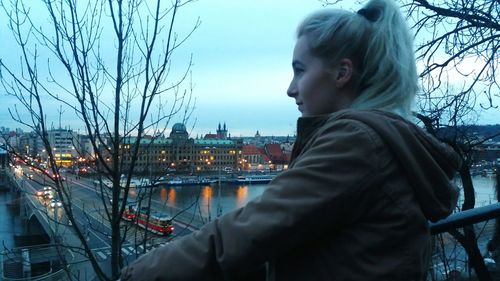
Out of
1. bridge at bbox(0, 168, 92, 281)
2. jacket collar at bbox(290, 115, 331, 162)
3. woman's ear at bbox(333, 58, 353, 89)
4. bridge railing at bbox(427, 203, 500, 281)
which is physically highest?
woman's ear at bbox(333, 58, 353, 89)

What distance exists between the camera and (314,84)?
34.8 inches

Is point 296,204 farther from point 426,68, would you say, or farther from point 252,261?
point 426,68

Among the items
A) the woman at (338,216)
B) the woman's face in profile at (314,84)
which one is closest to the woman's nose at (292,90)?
the woman's face in profile at (314,84)

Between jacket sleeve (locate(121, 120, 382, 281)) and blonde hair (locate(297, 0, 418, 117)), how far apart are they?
0.58 ft

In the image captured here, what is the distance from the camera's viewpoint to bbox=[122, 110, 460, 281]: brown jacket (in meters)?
0.67

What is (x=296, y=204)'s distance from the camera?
668mm

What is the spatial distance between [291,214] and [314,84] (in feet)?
1.02

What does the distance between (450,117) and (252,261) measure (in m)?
3.54

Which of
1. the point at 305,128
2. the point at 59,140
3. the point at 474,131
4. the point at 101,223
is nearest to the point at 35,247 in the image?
the point at 59,140

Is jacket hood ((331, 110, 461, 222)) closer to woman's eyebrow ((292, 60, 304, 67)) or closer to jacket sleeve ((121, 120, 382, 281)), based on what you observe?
jacket sleeve ((121, 120, 382, 281))

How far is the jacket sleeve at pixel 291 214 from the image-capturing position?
2.20 feet

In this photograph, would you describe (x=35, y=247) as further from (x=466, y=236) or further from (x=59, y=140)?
(x=466, y=236)

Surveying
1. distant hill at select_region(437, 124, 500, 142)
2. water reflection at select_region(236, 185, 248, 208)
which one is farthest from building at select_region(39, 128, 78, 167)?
water reflection at select_region(236, 185, 248, 208)

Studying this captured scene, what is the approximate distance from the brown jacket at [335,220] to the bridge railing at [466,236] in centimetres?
63
